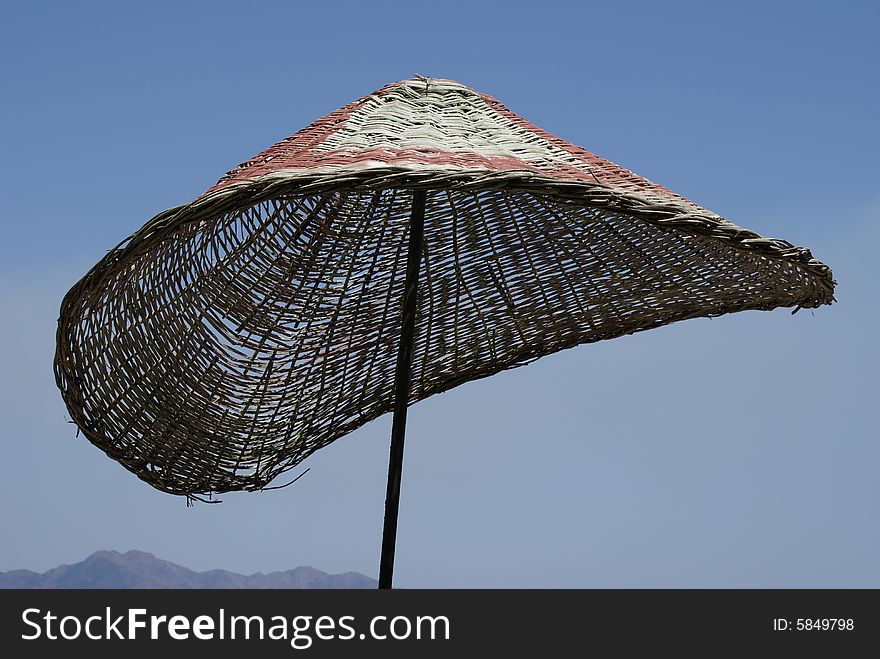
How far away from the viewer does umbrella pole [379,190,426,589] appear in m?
2.18

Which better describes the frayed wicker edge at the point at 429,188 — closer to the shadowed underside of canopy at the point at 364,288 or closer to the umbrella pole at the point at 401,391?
the shadowed underside of canopy at the point at 364,288

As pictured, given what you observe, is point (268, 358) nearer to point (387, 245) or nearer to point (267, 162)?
point (387, 245)

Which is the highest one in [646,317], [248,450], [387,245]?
[387,245]

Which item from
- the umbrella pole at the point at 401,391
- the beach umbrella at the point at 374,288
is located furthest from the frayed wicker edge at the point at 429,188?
the umbrella pole at the point at 401,391

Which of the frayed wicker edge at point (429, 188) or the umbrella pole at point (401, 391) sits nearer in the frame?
the frayed wicker edge at point (429, 188)

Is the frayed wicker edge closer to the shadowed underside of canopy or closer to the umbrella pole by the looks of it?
the shadowed underside of canopy

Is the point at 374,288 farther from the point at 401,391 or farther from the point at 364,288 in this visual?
the point at 401,391

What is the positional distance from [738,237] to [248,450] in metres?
1.09

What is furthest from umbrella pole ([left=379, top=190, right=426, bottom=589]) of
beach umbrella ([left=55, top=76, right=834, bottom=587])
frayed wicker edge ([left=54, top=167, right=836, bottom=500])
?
frayed wicker edge ([left=54, top=167, right=836, bottom=500])

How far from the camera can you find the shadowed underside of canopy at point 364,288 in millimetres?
1916

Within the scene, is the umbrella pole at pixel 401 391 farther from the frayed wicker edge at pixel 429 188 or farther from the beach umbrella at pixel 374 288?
the frayed wicker edge at pixel 429 188
